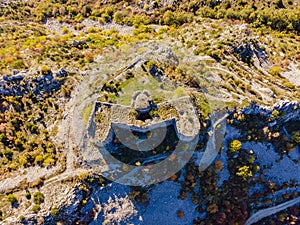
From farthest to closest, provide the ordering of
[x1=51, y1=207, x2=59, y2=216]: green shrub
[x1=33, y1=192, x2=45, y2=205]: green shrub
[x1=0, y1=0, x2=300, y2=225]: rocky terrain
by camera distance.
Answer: [x1=0, y1=0, x2=300, y2=225]: rocky terrain, [x1=33, y1=192, x2=45, y2=205]: green shrub, [x1=51, y1=207, x2=59, y2=216]: green shrub

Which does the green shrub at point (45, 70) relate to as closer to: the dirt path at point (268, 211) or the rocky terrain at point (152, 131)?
the rocky terrain at point (152, 131)

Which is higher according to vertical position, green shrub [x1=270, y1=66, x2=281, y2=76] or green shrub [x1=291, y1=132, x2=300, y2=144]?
green shrub [x1=270, y1=66, x2=281, y2=76]

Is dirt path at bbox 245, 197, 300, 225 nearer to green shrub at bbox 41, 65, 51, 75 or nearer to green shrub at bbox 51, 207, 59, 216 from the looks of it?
green shrub at bbox 51, 207, 59, 216

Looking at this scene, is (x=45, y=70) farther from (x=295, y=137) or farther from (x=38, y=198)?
(x=295, y=137)

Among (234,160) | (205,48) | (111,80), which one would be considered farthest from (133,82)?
(234,160)

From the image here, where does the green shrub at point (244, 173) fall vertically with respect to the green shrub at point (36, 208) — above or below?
above

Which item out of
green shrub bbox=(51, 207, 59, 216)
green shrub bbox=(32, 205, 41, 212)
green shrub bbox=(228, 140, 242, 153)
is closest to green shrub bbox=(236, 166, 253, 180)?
green shrub bbox=(228, 140, 242, 153)

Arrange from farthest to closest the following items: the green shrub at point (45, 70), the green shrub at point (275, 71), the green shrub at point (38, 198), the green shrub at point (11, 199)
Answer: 1. the green shrub at point (275, 71)
2. the green shrub at point (45, 70)
3. the green shrub at point (11, 199)
4. the green shrub at point (38, 198)

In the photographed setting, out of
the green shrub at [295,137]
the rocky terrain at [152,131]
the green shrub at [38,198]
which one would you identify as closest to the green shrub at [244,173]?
the rocky terrain at [152,131]

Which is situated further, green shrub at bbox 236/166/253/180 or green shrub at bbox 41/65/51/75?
green shrub at bbox 41/65/51/75

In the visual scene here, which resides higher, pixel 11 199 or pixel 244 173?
pixel 244 173

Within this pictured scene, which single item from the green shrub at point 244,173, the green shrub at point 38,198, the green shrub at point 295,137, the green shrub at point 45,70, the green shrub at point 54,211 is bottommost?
the green shrub at point 54,211

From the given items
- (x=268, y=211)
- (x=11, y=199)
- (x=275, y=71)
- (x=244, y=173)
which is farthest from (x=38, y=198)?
(x=275, y=71)
